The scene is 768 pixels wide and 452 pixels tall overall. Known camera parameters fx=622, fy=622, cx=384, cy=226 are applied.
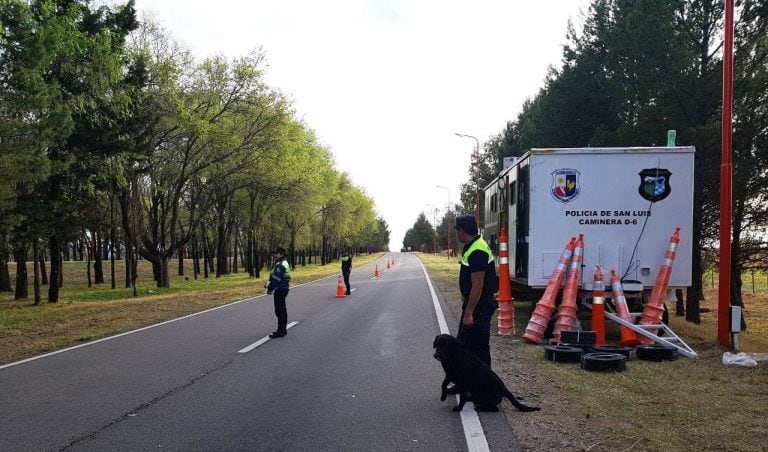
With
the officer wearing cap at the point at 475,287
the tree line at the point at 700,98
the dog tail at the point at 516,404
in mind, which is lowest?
the dog tail at the point at 516,404

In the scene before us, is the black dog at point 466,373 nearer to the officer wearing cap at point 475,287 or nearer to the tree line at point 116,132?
the officer wearing cap at point 475,287

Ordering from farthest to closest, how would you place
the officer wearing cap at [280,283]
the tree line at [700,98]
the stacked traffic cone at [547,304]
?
the tree line at [700,98] → the officer wearing cap at [280,283] → the stacked traffic cone at [547,304]

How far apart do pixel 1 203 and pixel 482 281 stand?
15.9 meters

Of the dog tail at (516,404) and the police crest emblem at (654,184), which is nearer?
the dog tail at (516,404)

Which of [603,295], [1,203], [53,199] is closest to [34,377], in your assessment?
[603,295]

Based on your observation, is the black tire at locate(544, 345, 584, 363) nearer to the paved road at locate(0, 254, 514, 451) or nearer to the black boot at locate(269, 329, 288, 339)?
the paved road at locate(0, 254, 514, 451)

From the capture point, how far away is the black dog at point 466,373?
5980mm

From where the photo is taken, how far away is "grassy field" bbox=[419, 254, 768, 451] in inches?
207

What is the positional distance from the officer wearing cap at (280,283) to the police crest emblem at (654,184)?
254 inches

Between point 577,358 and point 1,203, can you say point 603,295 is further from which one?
point 1,203

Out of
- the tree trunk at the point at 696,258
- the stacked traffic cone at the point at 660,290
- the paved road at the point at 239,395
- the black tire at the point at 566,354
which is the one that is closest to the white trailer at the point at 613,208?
the stacked traffic cone at the point at 660,290

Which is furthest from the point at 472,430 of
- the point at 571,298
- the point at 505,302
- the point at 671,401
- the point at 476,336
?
the point at 505,302

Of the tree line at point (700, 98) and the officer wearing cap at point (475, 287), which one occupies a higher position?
the tree line at point (700, 98)

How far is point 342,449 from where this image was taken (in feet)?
16.5
